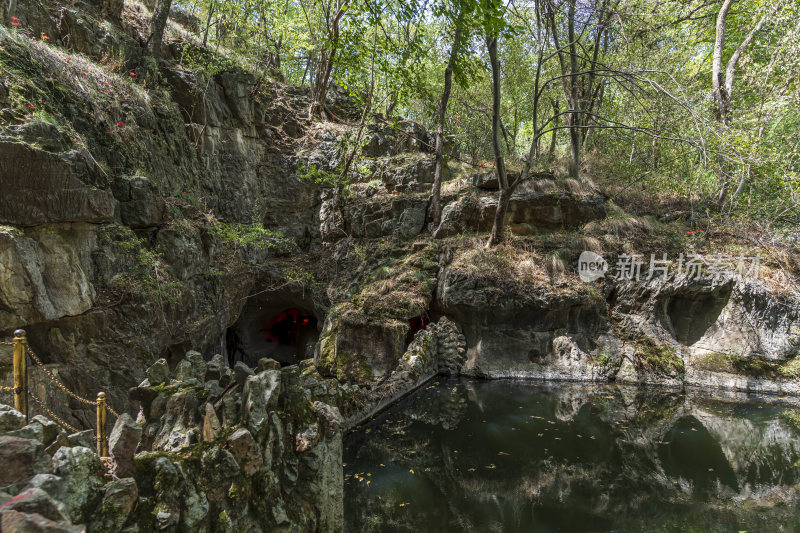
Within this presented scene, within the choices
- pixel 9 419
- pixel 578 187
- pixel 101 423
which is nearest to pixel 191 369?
pixel 101 423

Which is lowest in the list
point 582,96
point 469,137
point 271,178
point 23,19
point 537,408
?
point 537,408

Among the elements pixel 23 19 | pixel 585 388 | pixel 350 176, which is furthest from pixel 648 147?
pixel 23 19

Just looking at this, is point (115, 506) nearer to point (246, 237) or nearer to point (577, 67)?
point (246, 237)

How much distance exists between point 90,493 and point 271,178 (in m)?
11.8

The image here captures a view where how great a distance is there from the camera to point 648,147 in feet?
44.9

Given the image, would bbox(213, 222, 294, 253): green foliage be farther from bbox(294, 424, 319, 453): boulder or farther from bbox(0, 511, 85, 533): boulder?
bbox(0, 511, 85, 533): boulder

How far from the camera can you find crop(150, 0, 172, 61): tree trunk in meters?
9.04

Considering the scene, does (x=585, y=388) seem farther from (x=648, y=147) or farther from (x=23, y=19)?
(x=23, y=19)

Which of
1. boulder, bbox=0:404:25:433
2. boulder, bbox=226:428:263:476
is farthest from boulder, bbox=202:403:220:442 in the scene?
boulder, bbox=0:404:25:433

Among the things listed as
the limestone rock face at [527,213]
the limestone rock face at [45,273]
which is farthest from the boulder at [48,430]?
the limestone rock face at [527,213]

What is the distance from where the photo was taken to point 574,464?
5.67 metres

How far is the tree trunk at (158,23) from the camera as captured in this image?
904cm

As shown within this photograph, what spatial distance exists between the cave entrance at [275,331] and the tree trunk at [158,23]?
755cm

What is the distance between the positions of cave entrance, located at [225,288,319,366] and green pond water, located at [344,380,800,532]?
6668 millimetres
